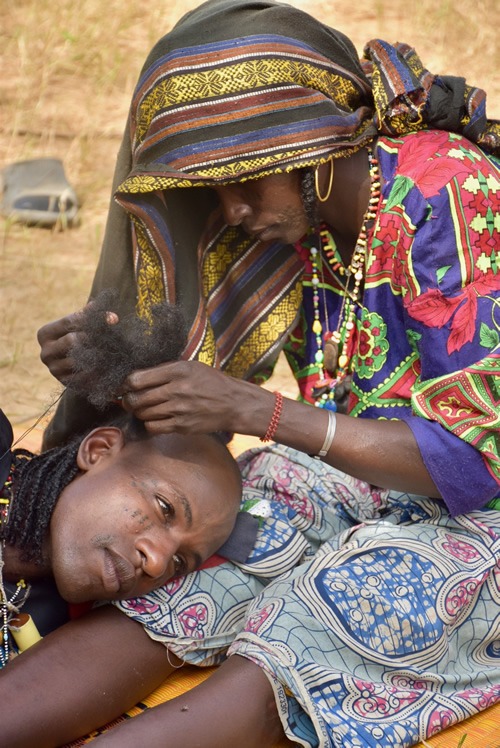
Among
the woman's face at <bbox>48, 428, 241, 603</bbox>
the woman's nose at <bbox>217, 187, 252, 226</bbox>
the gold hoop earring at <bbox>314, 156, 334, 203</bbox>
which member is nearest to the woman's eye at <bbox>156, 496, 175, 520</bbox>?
the woman's face at <bbox>48, 428, 241, 603</bbox>

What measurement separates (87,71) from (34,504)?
5007mm

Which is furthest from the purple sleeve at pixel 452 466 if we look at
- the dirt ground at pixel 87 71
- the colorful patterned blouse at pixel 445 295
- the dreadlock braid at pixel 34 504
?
the dirt ground at pixel 87 71

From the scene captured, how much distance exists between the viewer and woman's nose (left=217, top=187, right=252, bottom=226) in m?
2.60

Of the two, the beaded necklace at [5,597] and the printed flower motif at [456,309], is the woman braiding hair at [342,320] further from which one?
the beaded necklace at [5,597]

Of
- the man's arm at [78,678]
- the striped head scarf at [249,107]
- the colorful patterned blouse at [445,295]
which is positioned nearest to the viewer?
the man's arm at [78,678]

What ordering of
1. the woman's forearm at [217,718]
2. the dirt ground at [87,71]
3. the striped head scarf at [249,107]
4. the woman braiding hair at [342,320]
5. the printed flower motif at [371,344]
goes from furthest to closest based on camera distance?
the dirt ground at [87,71]
the printed flower motif at [371,344]
the striped head scarf at [249,107]
the woman braiding hair at [342,320]
the woman's forearm at [217,718]

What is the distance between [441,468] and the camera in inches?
92.8

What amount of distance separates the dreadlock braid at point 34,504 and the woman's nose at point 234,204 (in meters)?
0.77

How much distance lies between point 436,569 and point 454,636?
196 millimetres

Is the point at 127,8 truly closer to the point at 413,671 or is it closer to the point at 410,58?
the point at 410,58

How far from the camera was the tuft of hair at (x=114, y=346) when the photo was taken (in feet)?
7.43

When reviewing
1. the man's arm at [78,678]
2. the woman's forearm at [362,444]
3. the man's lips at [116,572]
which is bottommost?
the man's arm at [78,678]

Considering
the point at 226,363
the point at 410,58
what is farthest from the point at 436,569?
the point at 410,58

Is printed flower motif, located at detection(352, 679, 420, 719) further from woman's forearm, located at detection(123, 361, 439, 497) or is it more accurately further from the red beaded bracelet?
the red beaded bracelet
